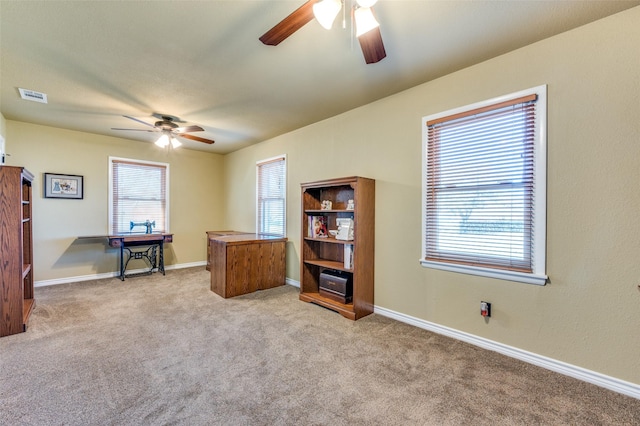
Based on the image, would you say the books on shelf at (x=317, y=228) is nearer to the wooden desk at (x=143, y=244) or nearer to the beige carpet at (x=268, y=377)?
the beige carpet at (x=268, y=377)

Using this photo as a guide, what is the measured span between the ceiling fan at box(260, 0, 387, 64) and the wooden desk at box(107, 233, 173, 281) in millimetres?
4252

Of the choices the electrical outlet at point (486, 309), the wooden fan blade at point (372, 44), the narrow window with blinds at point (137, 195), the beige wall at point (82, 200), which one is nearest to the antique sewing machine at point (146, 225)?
the narrow window with blinds at point (137, 195)

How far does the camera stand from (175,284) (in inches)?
173

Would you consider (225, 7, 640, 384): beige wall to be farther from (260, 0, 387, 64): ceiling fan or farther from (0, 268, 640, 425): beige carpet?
(260, 0, 387, 64): ceiling fan

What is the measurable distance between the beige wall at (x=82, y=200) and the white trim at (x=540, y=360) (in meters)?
4.76

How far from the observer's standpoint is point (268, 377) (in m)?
1.98

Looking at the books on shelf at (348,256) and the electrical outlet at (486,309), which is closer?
the electrical outlet at (486,309)

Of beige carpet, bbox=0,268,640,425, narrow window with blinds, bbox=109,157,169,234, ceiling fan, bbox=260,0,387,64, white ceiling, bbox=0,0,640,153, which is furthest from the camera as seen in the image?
narrow window with blinds, bbox=109,157,169,234

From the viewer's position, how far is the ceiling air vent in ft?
9.86

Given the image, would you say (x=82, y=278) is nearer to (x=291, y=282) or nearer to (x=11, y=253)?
(x=11, y=253)

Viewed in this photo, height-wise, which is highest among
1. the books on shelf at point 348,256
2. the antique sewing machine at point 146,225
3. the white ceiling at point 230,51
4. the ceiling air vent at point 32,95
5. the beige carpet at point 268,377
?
the white ceiling at point 230,51

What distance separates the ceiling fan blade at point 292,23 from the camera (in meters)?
1.43

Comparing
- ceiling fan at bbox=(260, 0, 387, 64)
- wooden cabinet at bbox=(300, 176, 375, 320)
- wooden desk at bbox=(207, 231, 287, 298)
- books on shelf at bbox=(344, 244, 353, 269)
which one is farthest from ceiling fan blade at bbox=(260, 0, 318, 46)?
wooden desk at bbox=(207, 231, 287, 298)

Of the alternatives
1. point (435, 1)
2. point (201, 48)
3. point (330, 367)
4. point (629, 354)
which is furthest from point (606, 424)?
point (201, 48)
